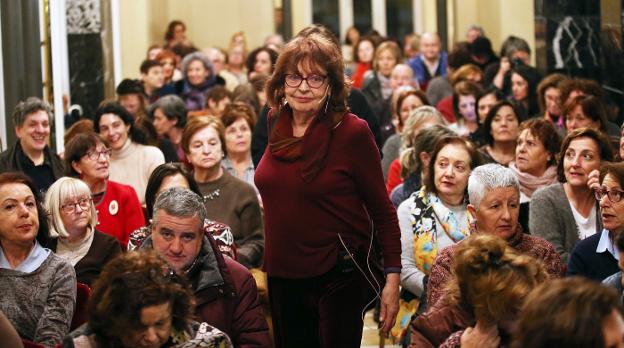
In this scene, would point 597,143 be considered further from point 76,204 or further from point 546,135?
point 76,204

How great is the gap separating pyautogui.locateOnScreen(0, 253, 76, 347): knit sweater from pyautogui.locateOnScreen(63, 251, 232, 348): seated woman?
0.90 m

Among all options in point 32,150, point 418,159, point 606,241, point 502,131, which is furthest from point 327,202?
point 502,131

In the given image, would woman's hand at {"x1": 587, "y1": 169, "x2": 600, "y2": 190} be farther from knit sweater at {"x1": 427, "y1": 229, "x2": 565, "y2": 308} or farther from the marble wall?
the marble wall

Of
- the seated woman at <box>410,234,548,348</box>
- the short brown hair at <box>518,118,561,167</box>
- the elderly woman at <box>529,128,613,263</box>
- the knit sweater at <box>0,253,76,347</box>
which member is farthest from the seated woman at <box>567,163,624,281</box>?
the knit sweater at <box>0,253,76,347</box>

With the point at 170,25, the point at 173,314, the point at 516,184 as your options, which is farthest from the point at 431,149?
the point at 170,25

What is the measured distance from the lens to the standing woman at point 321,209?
16.6 feet

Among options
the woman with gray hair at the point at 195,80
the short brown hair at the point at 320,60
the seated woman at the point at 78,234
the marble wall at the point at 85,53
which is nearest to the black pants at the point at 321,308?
the short brown hair at the point at 320,60

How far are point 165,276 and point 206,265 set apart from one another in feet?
2.29

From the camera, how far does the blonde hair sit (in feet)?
21.5

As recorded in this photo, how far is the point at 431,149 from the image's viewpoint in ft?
25.5

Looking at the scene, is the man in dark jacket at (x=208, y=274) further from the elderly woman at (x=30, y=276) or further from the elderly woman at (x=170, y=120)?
the elderly woman at (x=170, y=120)

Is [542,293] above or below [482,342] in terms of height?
above

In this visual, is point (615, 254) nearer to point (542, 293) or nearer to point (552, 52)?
point (542, 293)

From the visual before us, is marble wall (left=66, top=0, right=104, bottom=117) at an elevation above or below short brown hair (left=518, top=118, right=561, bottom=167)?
above
